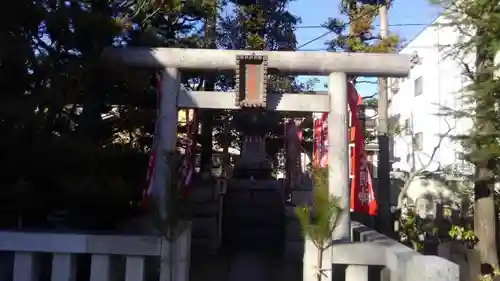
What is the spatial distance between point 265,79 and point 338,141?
1.33 metres

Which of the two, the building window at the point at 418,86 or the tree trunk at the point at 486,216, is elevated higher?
the building window at the point at 418,86

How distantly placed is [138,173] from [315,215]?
3136 millimetres

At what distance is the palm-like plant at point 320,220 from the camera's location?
598cm

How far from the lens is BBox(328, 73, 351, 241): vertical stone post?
7457 mm

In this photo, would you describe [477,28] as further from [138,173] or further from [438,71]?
[438,71]

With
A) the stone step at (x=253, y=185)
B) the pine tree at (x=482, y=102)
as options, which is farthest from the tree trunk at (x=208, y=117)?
the pine tree at (x=482, y=102)

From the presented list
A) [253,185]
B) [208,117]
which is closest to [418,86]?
[253,185]

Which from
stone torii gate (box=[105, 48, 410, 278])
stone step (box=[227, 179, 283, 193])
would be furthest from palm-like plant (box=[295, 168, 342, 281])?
stone step (box=[227, 179, 283, 193])

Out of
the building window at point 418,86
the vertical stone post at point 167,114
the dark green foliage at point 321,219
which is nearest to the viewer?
the dark green foliage at point 321,219

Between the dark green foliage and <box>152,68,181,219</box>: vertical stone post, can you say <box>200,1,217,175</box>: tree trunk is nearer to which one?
<box>152,68,181,219</box>: vertical stone post

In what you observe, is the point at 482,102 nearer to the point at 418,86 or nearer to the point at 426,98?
the point at 426,98

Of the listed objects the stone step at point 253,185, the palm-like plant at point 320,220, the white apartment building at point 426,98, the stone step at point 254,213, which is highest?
the white apartment building at point 426,98

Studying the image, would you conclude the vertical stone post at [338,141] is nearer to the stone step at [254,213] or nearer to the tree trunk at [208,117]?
the stone step at [254,213]

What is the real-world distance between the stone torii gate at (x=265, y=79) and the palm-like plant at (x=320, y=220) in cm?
126
